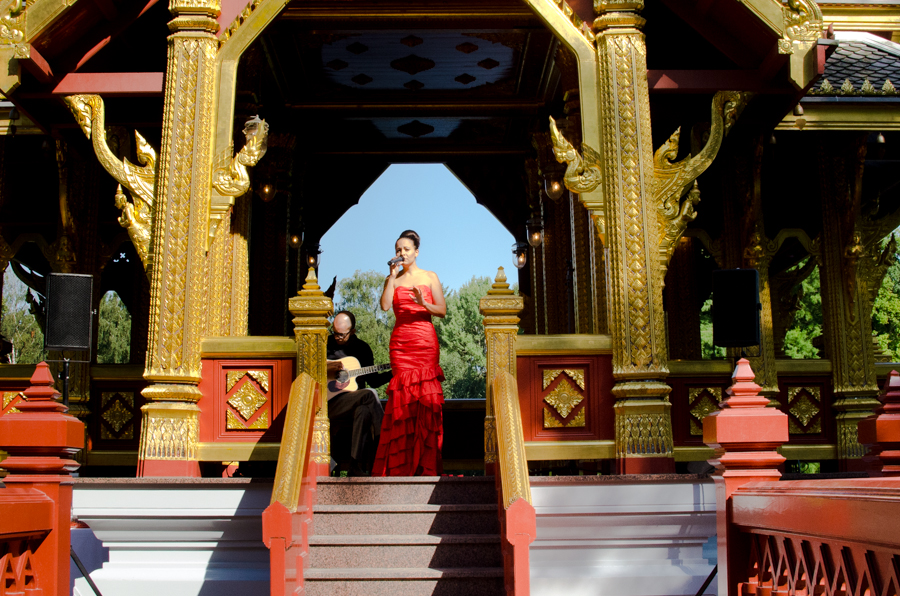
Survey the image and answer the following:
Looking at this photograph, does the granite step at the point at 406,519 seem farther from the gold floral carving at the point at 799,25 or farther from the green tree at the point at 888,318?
the green tree at the point at 888,318

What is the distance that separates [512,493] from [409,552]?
1.05 meters

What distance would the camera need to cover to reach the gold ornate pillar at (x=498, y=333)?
6.90 metres

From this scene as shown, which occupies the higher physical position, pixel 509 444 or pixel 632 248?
pixel 632 248

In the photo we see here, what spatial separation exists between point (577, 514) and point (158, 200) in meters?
4.20

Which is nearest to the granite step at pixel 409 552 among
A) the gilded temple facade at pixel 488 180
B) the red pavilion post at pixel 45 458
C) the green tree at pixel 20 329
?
the gilded temple facade at pixel 488 180

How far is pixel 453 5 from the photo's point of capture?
8773 mm

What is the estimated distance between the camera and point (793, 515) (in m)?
3.16

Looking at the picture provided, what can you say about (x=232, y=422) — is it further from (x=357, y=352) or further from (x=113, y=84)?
(x=113, y=84)

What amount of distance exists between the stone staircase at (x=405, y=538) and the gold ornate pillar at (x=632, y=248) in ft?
4.25

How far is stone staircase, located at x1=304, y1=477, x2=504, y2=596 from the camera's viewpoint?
5.59 m

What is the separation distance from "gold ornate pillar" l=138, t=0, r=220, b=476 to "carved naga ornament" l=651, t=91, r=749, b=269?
3765mm

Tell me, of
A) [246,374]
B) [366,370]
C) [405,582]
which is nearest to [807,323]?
[366,370]

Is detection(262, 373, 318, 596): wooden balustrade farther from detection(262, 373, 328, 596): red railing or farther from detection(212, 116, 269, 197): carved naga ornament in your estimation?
detection(212, 116, 269, 197): carved naga ornament

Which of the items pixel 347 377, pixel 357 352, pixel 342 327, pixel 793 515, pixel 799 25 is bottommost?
pixel 793 515
